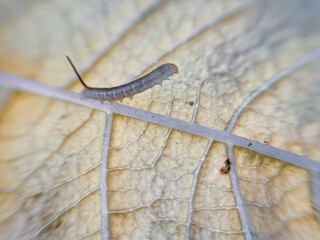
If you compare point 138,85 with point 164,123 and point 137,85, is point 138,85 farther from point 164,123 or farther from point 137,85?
point 164,123

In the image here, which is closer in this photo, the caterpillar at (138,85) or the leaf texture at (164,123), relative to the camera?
the leaf texture at (164,123)

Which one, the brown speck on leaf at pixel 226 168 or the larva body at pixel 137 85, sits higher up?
the larva body at pixel 137 85

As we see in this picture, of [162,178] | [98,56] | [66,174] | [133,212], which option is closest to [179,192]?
[162,178]

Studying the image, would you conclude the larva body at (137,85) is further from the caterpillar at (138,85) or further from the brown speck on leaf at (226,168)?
the brown speck on leaf at (226,168)

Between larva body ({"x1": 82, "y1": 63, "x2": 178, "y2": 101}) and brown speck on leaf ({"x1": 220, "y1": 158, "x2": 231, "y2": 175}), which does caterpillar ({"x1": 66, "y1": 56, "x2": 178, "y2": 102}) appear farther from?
brown speck on leaf ({"x1": 220, "y1": 158, "x2": 231, "y2": 175})

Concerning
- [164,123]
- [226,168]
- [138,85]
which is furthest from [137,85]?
[226,168]

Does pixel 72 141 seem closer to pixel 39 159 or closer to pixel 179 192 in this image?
pixel 39 159

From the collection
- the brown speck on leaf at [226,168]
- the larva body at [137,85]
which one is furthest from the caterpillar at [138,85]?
the brown speck on leaf at [226,168]

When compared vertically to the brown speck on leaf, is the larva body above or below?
above

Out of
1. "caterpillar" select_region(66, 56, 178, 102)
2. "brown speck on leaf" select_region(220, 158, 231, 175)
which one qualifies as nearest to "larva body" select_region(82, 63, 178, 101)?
"caterpillar" select_region(66, 56, 178, 102)
